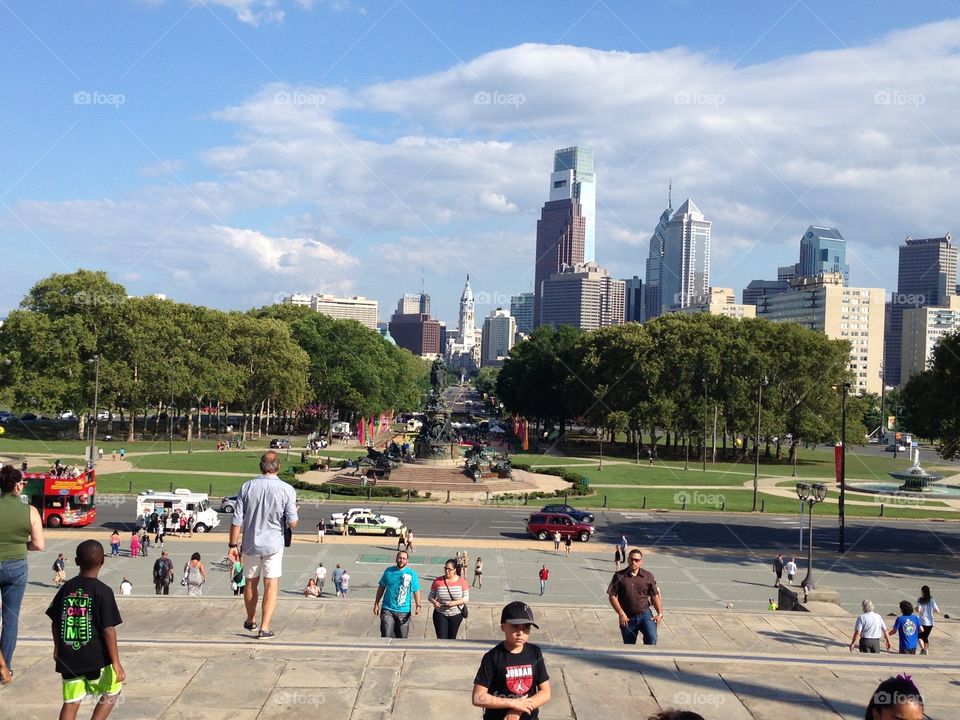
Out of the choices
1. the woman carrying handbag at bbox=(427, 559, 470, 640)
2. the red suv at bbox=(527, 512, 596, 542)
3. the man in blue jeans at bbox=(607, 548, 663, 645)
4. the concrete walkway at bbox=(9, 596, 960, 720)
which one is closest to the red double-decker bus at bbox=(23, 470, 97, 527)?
the red suv at bbox=(527, 512, 596, 542)

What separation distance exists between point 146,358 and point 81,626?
71.9 m

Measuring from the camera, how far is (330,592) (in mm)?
24953

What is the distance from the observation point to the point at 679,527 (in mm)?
39469

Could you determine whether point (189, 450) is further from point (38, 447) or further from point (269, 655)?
point (269, 655)

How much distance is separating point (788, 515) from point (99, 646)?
43150 mm

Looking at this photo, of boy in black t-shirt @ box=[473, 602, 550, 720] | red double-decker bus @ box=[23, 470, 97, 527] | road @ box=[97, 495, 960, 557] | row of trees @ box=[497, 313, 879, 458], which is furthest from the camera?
row of trees @ box=[497, 313, 879, 458]

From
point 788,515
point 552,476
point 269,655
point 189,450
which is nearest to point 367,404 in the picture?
point 189,450

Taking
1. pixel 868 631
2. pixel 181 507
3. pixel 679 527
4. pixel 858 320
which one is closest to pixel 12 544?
pixel 868 631

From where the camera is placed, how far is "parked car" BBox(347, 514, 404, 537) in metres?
35.1

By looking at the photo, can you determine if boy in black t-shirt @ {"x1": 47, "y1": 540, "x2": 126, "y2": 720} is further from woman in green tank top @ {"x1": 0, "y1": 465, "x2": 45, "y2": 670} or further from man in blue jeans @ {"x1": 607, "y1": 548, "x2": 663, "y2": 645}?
man in blue jeans @ {"x1": 607, "y1": 548, "x2": 663, "y2": 645}

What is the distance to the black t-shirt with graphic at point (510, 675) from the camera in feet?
20.4

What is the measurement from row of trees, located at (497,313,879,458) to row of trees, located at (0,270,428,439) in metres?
28.3

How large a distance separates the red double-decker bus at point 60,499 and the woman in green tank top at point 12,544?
97.5 feet

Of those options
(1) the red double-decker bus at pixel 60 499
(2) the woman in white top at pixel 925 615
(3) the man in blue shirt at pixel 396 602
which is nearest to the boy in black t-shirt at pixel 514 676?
(3) the man in blue shirt at pixel 396 602
